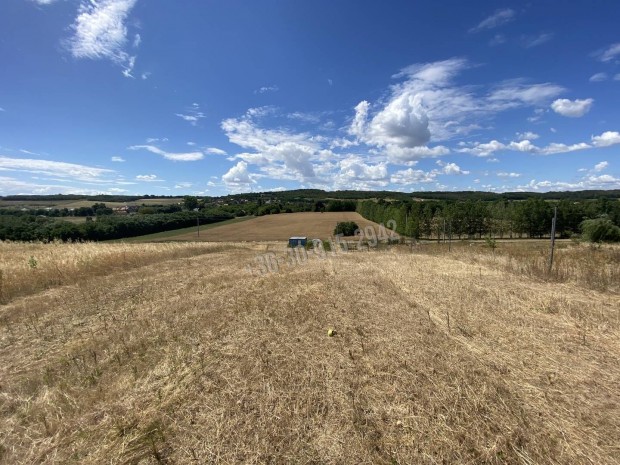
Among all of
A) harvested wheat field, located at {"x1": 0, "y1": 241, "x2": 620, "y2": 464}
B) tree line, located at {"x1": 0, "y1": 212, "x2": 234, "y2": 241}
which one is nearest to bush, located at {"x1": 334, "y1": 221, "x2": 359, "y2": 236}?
tree line, located at {"x1": 0, "y1": 212, "x2": 234, "y2": 241}

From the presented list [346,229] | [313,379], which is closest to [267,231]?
[346,229]

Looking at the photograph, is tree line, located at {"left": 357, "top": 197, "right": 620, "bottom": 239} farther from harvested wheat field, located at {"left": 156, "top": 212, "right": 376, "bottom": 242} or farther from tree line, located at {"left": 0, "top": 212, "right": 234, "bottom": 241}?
tree line, located at {"left": 0, "top": 212, "right": 234, "bottom": 241}

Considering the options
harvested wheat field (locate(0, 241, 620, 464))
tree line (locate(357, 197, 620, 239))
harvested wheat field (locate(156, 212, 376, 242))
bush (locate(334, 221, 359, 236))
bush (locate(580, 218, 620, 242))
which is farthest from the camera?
tree line (locate(357, 197, 620, 239))

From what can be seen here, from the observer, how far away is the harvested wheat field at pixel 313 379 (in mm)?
3223

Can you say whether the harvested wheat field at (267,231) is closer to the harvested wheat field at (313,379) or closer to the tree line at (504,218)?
the tree line at (504,218)

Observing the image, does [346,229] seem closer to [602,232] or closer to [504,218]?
[602,232]

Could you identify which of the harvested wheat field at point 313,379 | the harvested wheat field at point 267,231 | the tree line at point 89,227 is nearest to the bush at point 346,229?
the harvested wheat field at point 267,231

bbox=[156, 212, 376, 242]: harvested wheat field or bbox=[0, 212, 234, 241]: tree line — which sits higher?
bbox=[0, 212, 234, 241]: tree line

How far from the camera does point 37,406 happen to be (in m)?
3.98

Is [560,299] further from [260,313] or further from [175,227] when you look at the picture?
[175,227]

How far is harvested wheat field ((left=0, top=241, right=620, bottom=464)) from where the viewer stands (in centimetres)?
322

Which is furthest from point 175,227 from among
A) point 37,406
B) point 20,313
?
point 37,406

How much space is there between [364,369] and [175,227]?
67.5 m

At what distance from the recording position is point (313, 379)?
4.52 metres
